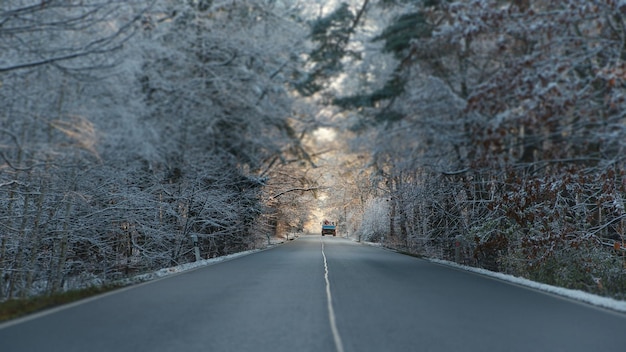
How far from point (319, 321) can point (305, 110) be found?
1073 cm

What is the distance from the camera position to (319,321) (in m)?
7.77

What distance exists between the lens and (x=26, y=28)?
831 centimetres

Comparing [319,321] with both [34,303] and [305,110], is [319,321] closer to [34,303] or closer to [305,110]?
[34,303]

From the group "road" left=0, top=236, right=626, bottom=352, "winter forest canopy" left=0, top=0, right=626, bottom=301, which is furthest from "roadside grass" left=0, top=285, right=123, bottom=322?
"winter forest canopy" left=0, top=0, right=626, bottom=301

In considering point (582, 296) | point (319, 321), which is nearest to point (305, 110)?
point (582, 296)

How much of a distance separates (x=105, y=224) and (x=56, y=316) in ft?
42.7

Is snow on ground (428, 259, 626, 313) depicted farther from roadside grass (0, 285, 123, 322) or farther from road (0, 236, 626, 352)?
roadside grass (0, 285, 123, 322)

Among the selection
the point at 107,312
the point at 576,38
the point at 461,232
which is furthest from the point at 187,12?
the point at 461,232

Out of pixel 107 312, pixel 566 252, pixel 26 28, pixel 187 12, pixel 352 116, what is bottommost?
pixel 107 312

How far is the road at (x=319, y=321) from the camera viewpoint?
247 inches

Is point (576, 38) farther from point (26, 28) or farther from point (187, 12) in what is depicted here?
point (26, 28)

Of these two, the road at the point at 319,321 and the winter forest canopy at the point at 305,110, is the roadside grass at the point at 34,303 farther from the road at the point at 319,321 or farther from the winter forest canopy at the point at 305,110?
the winter forest canopy at the point at 305,110

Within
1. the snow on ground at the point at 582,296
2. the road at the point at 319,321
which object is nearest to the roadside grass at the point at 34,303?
the road at the point at 319,321

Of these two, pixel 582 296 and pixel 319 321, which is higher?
pixel 582 296
